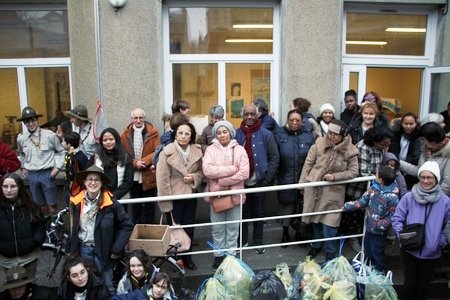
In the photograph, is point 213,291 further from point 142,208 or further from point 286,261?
point 142,208

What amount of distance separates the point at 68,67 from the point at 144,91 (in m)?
1.69

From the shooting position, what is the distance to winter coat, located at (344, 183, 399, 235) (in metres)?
4.18

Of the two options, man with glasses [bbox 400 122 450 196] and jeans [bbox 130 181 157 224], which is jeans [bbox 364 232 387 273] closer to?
man with glasses [bbox 400 122 450 196]

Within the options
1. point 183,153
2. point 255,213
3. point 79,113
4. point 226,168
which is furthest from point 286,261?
point 79,113

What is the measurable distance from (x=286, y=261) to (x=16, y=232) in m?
2.95

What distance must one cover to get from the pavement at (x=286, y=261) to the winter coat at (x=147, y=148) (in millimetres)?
1021

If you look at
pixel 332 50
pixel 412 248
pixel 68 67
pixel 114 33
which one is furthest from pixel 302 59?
pixel 68 67

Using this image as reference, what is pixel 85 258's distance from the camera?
3900 mm

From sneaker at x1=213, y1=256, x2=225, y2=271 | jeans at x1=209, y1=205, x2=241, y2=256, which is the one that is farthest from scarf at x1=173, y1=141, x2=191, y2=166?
sneaker at x1=213, y1=256, x2=225, y2=271

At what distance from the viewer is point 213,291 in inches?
143

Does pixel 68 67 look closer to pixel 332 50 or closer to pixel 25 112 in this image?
pixel 25 112

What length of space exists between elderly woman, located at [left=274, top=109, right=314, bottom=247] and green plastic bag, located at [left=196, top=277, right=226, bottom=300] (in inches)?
67.5

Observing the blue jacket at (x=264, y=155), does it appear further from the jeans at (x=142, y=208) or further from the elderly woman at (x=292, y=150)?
the jeans at (x=142, y=208)

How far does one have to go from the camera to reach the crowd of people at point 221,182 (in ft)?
12.5
